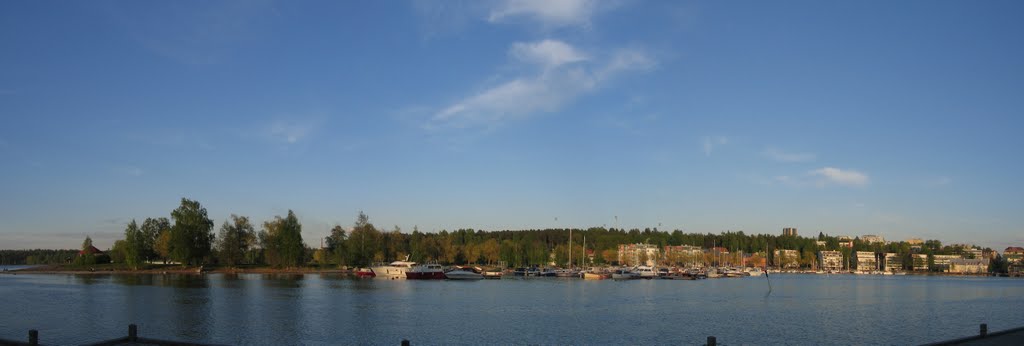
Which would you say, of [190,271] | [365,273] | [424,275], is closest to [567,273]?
[424,275]

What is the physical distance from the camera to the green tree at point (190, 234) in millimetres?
138375

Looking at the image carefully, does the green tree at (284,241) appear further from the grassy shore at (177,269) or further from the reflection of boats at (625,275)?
the reflection of boats at (625,275)

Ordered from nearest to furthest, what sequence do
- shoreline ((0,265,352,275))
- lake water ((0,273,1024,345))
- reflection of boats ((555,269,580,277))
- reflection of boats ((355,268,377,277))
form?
lake water ((0,273,1024,345)), reflection of boats ((355,268,377,277)), shoreline ((0,265,352,275)), reflection of boats ((555,269,580,277))

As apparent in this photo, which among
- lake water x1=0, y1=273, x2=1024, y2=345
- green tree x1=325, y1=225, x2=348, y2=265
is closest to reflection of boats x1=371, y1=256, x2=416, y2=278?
green tree x1=325, y1=225, x2=348, y2=265

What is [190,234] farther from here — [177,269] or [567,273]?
[567,273]

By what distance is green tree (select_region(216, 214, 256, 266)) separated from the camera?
149375 mm

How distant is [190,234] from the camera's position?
139 metres

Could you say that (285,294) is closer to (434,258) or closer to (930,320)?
(930,320)

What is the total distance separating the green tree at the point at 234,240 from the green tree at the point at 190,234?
4.55m

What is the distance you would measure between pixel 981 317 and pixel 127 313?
6744 centimetres

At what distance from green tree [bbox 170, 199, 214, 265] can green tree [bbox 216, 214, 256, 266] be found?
4.55 metres

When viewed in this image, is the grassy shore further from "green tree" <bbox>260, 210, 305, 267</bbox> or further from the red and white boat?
the red and white boat

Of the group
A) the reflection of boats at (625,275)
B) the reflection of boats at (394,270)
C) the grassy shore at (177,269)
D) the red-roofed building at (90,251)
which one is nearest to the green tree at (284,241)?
the grassy shore at (177,269)

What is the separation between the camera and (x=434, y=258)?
19512cm
